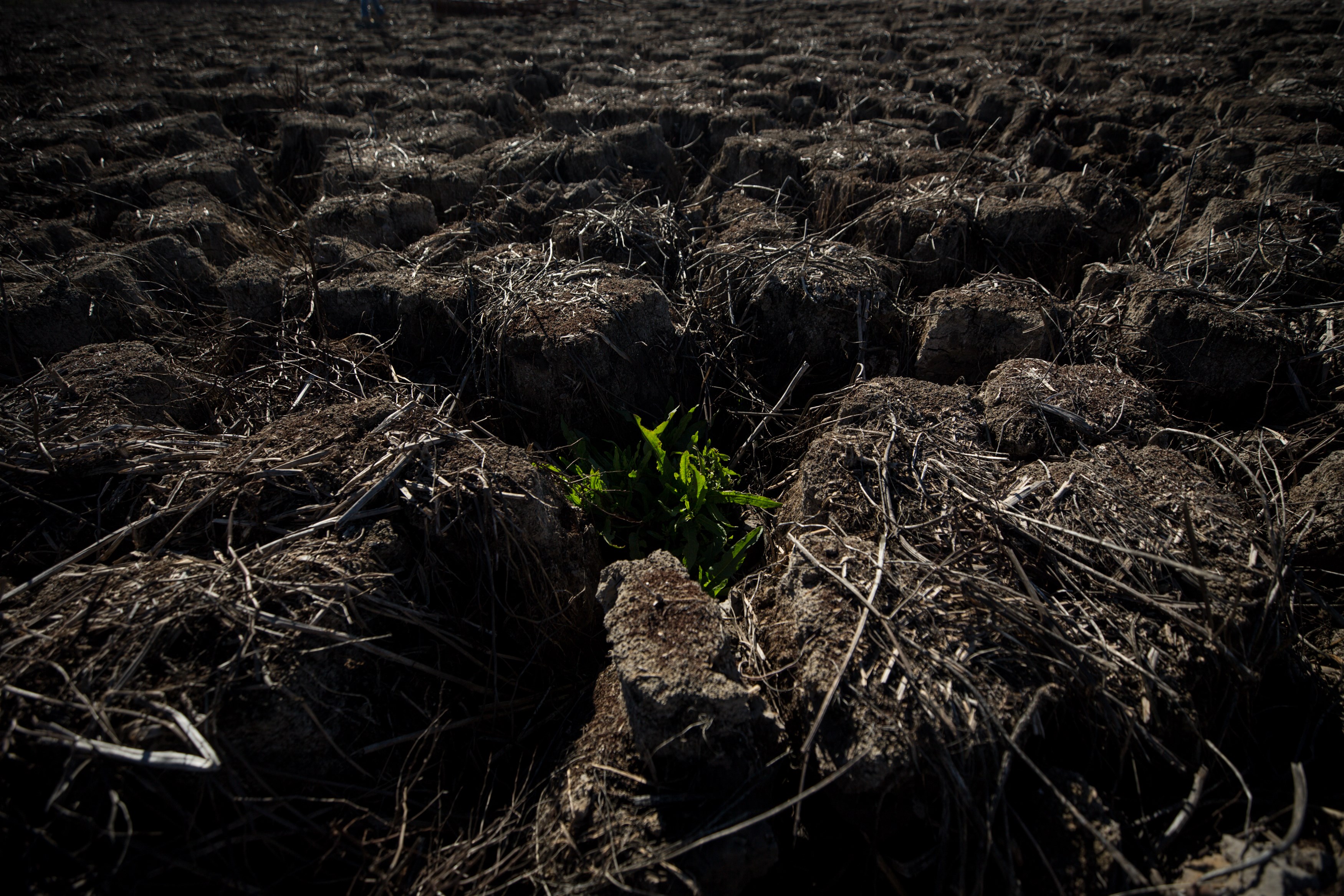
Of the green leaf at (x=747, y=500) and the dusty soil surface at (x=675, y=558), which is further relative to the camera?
the green leaf at (x=747, y=500)

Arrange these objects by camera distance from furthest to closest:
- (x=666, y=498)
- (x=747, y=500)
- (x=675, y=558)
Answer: (x=666, y=498) < (x=747, y=500) < (x=675, y=558)

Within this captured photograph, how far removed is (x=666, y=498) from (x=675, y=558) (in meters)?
0.56

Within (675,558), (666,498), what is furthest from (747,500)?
(675,558)

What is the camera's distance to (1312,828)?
1.31 m

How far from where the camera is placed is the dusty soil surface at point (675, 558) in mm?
1273

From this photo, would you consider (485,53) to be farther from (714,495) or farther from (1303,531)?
(1303,531)

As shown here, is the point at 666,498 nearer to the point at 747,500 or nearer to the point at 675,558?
the point at 747,500

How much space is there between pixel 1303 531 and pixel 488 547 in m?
2.22

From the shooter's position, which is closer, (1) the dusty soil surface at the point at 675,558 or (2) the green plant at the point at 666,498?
(1) the dusty soil surface at the point at 675,558

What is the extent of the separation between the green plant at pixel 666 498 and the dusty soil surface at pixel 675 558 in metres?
0.10

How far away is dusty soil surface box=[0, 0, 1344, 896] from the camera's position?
1273 mm

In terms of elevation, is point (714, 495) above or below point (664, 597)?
below

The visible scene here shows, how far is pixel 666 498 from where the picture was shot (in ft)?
7.26

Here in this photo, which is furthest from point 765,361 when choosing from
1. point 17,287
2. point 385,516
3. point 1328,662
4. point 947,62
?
point 947,62
